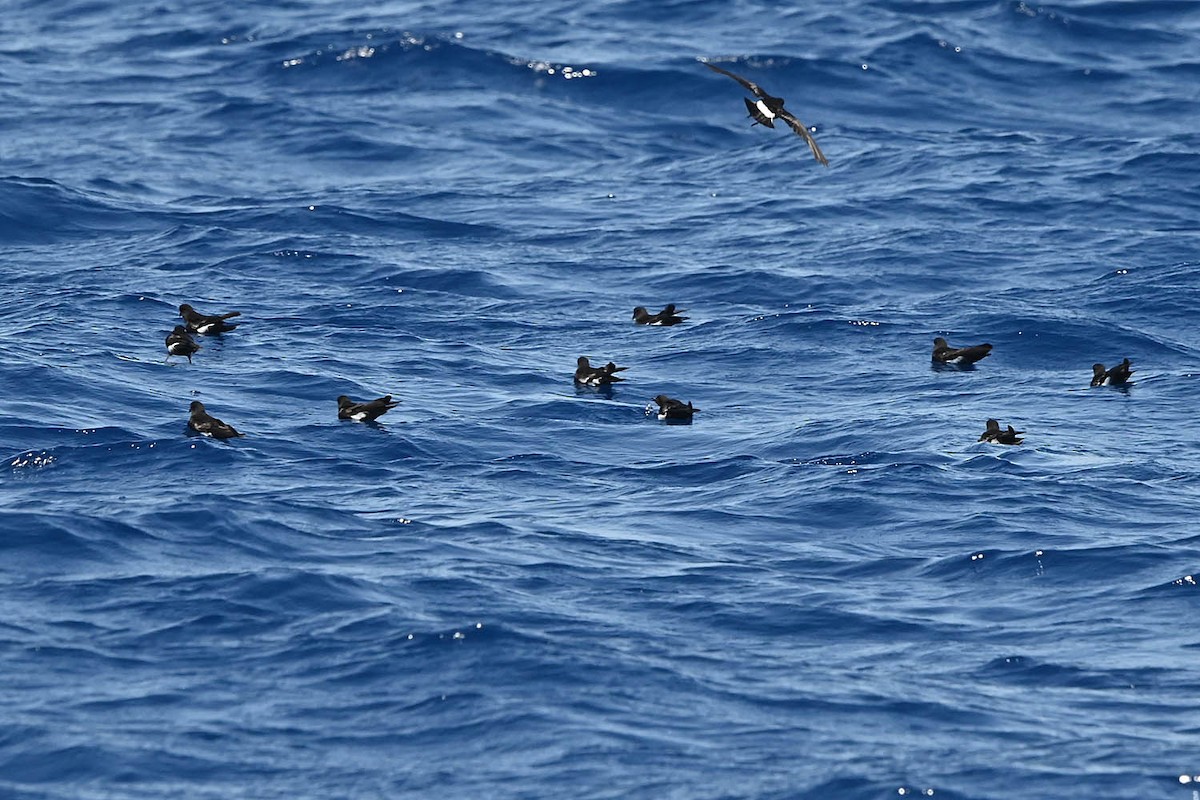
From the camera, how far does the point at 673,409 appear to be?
1706 cm

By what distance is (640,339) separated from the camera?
20.1m

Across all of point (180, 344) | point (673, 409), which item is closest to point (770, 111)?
point (673, 409)

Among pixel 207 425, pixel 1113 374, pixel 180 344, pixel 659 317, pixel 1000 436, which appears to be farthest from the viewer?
pixel 659 317

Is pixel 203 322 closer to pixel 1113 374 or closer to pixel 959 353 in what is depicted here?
pixel 959 353

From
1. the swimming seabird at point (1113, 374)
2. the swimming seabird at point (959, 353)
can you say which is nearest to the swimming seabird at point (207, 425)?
the swimming seabird at point (959, 353)

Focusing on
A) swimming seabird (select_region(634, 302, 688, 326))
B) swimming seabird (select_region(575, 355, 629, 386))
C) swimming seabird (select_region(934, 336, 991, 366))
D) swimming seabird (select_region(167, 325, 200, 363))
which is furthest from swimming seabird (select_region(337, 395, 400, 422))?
swimming seabird (select_region(934, 336, 991, 366))

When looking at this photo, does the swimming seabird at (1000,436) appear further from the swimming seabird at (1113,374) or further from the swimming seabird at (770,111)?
the swimming seabird at (770,111)

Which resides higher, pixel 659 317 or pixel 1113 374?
pixel 659 317

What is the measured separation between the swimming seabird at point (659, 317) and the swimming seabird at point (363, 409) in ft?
14.0

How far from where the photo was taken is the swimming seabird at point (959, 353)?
735 inches

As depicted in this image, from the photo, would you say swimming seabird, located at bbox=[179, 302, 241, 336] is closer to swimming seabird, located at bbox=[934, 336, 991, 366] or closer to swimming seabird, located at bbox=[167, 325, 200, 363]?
swimming seabird, located at bbox=[167, 325, 200, 363]

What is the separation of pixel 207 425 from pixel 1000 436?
21.7 ft

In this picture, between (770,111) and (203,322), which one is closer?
(770,111)

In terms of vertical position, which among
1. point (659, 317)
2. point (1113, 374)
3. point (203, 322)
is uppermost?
point (203, 322)
